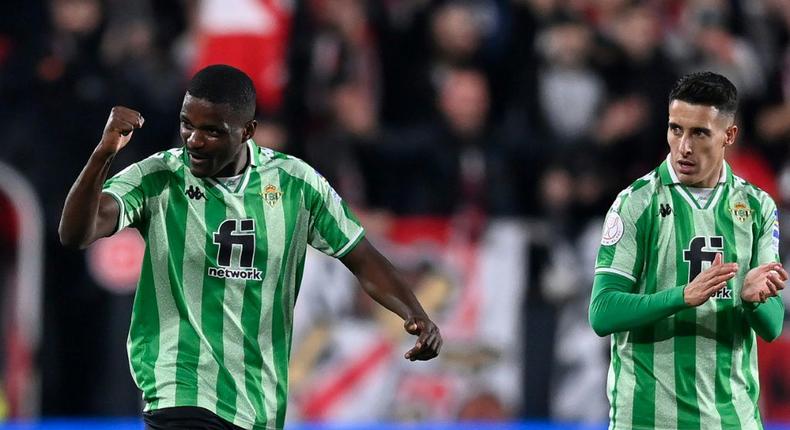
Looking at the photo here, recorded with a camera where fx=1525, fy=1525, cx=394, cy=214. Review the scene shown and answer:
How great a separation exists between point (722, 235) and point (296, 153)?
4796 mm

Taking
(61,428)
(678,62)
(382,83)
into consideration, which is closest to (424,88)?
(382,83)

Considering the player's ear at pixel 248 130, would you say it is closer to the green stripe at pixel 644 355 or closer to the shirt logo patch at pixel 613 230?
the shirt logo patch at pixel 613 230

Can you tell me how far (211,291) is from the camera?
18.7 feet

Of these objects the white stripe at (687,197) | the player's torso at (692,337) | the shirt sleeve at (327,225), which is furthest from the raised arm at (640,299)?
the shirt sleeve at (327,225)

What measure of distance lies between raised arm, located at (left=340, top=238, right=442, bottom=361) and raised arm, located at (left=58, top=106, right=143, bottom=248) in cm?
110

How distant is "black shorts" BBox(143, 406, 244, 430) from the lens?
557 cm

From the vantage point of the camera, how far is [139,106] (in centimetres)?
1017

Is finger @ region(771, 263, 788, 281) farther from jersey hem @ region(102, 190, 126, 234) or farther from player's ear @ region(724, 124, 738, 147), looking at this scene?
jersey hem @ region(102, 190, 126, 234)

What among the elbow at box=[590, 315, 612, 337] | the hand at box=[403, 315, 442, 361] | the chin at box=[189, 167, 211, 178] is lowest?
the hand at box=[403, 315, 442, 361]

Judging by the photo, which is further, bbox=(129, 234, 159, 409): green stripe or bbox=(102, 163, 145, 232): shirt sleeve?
bbox=(129, 234, 159, 409): green stripe

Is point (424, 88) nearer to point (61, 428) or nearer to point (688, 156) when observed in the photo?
point (61, 428)

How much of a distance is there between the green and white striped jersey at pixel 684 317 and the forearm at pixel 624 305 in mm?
59

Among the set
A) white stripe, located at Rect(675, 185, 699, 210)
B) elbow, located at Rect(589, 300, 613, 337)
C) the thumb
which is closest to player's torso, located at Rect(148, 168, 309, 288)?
the thumb

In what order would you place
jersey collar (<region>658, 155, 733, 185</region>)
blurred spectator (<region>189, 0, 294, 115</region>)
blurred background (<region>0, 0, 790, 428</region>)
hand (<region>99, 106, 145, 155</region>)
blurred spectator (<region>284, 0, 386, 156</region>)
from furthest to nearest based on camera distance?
blurred spectator (<region>284, 0, 386, 156</region>)
blurred spectator (<region>189, 0, 294, 115</region>)
blurred background (<region>0, 0, 790, 428</region>)
jersey collar (<region>658, 155, 733, 185</region>)
hand (<region>99, 106, 145, 155</region>)
